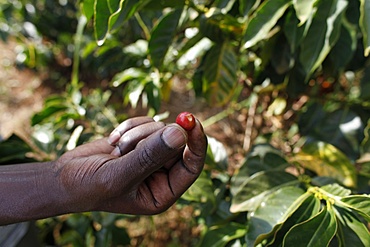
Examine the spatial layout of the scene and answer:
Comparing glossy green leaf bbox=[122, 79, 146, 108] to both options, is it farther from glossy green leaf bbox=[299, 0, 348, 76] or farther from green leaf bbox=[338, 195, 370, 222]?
green leaf bbox=[338, 195, 370, 222]

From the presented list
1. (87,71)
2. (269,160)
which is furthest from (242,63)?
(87,71)

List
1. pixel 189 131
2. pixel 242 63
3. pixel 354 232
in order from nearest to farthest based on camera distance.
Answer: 1. pixel 189 131
2. pixel 354 232
3. pixel 242 63

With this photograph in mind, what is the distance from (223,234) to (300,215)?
206 mm

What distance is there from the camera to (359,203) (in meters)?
0.70

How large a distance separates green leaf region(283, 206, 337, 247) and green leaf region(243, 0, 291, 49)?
0.34 m

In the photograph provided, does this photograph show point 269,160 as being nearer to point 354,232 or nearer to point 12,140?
point 354,232

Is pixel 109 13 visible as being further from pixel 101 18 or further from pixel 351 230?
pixel 351 230

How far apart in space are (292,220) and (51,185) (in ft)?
1.39

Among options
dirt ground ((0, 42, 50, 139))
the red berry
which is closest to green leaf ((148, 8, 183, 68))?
the red berry

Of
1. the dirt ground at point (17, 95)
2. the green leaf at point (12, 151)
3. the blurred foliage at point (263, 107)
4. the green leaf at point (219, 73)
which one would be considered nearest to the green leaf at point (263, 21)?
the blurred foliage at point (263, 107)

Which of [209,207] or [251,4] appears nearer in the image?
[251,4]

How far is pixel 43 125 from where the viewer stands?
129 centimetres

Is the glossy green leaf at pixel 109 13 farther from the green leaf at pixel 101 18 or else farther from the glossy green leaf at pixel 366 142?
the glossy green leaf at pixel 366 142

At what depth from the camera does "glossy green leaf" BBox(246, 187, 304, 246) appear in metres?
0.77
